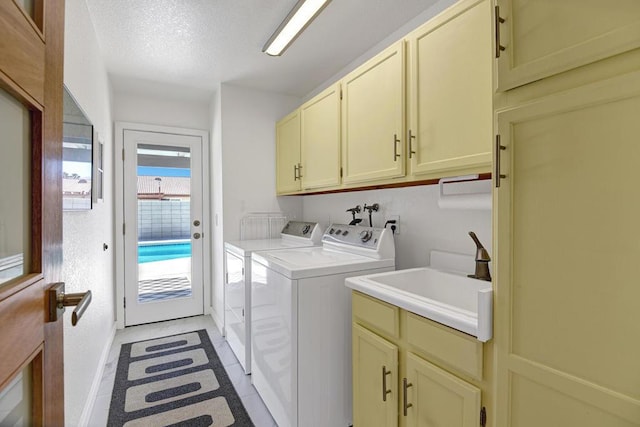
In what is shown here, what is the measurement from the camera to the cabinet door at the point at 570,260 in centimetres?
66

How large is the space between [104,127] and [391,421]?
117 inches

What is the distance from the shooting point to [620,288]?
2.19 feet

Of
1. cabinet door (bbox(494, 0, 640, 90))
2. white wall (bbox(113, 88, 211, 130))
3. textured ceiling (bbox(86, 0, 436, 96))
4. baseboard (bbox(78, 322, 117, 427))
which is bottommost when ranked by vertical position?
baseboard (bbox(78, 322, 117, 427))

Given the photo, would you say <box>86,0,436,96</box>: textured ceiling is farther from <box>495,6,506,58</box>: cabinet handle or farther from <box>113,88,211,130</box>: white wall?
<box>495,6,506,58</box>: cabinet handle

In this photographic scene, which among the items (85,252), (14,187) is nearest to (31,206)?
(14,187)

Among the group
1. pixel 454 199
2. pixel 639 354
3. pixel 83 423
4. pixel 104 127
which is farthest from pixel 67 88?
pixel 639 354

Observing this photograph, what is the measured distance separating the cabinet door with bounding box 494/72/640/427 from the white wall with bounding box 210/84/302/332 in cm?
255

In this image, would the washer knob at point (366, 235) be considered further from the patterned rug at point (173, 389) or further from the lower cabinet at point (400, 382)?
the patterned rug at point (173, 389)

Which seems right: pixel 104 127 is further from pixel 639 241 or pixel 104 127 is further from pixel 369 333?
pixel 639 241

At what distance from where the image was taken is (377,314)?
4.50 ft

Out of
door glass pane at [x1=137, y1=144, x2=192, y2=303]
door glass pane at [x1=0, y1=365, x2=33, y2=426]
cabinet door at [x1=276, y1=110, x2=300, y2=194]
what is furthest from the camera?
door glass pane at [x1=137, y1=144, x2=192, y2=303]

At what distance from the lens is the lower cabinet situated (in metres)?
1.03

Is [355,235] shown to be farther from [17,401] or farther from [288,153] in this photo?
[17,401]

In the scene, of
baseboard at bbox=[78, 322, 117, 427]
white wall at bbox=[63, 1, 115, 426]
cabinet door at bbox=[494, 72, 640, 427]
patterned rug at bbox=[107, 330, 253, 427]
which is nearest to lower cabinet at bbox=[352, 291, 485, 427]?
cabinet door at bbox=[494, 72, 640, 427]
